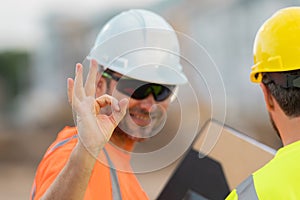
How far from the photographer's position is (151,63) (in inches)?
115

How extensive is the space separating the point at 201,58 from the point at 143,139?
2.40 ft

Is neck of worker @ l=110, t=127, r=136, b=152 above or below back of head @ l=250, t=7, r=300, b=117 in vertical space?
below

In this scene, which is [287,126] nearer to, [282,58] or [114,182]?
[282,58]

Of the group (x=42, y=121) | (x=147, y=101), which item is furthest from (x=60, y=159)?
(x=42, y=121)

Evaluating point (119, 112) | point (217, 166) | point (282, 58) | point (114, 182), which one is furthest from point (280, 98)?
point (217, 166)

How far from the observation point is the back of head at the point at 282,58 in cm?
252

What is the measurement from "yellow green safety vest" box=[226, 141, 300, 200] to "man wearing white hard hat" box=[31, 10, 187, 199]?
589 mm

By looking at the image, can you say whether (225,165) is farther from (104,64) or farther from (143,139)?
(104,64)

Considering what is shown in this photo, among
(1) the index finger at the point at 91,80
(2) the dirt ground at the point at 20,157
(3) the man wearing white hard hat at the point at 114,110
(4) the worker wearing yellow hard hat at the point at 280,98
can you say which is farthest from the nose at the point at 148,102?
(2) the dirt ground at the point at 20,157

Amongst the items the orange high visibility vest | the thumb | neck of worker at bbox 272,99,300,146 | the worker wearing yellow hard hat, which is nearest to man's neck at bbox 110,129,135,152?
the orange high visibility vest

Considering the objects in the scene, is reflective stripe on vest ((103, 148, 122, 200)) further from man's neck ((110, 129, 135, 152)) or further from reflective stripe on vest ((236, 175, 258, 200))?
reflective stripe on vest ((236, 175, 258, 200))

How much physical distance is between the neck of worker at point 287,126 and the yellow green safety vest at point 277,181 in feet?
0.27

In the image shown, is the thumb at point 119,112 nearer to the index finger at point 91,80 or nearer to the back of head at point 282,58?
the index finger at point 91,80

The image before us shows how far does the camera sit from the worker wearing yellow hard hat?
227 cm
